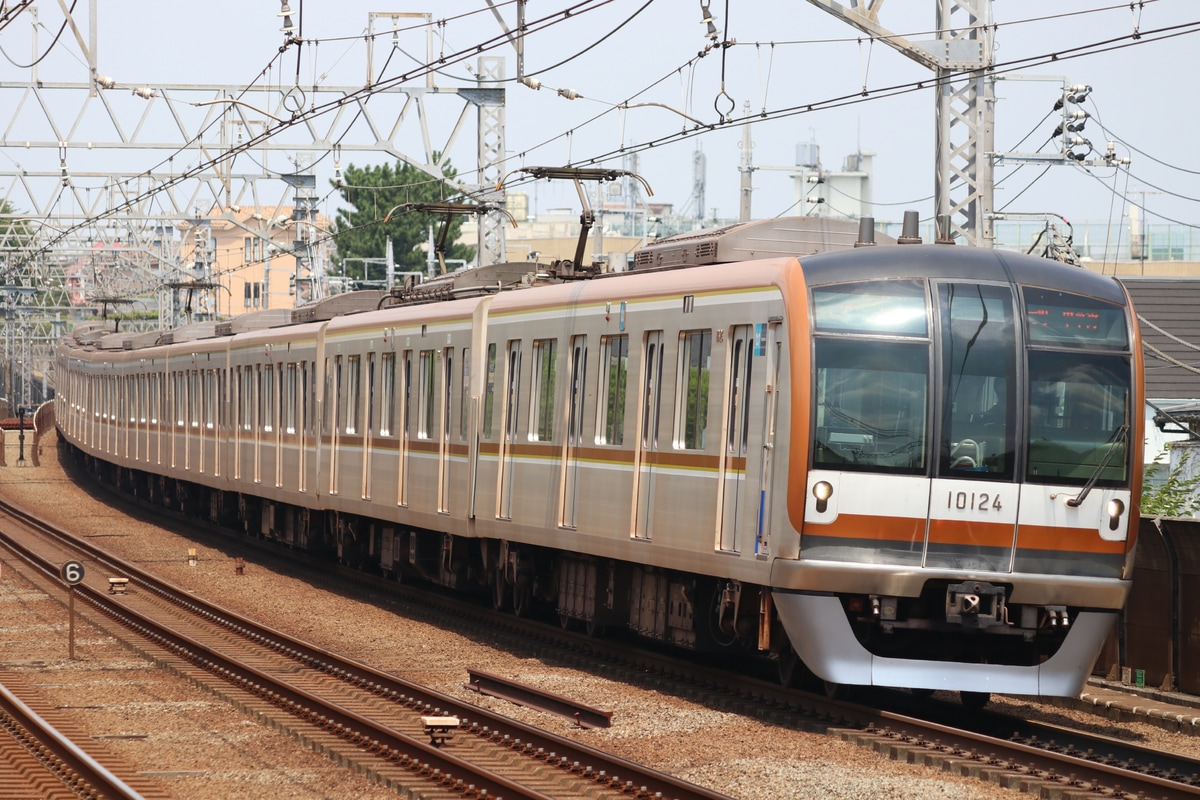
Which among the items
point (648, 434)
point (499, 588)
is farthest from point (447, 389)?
point (648, 434)

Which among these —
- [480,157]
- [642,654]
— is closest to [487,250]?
[480,157]

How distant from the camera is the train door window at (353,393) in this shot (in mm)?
20625

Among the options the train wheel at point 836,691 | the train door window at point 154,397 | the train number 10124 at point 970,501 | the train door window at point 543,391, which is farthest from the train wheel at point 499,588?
the train door window at point 154,397

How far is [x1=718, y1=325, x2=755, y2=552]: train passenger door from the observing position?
37.9 ft

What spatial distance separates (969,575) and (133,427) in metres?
28.0

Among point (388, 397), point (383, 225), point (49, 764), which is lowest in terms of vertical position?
point (49, 764)

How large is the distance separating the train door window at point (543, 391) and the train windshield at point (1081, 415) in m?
5.03

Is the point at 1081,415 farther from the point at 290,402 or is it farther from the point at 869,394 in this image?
the point at 290,402

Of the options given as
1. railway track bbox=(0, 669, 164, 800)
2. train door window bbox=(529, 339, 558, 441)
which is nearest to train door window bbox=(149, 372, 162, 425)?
train door window bbox=(529, 339, 558, 441)

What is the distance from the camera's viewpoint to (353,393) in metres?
20.9

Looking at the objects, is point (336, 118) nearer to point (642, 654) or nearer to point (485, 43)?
point (485, 43)

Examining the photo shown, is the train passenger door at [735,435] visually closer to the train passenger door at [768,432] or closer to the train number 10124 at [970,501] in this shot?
the train passenger door at [768,432]

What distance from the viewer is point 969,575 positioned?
1077cm

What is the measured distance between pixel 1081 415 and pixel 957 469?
0.90 m
